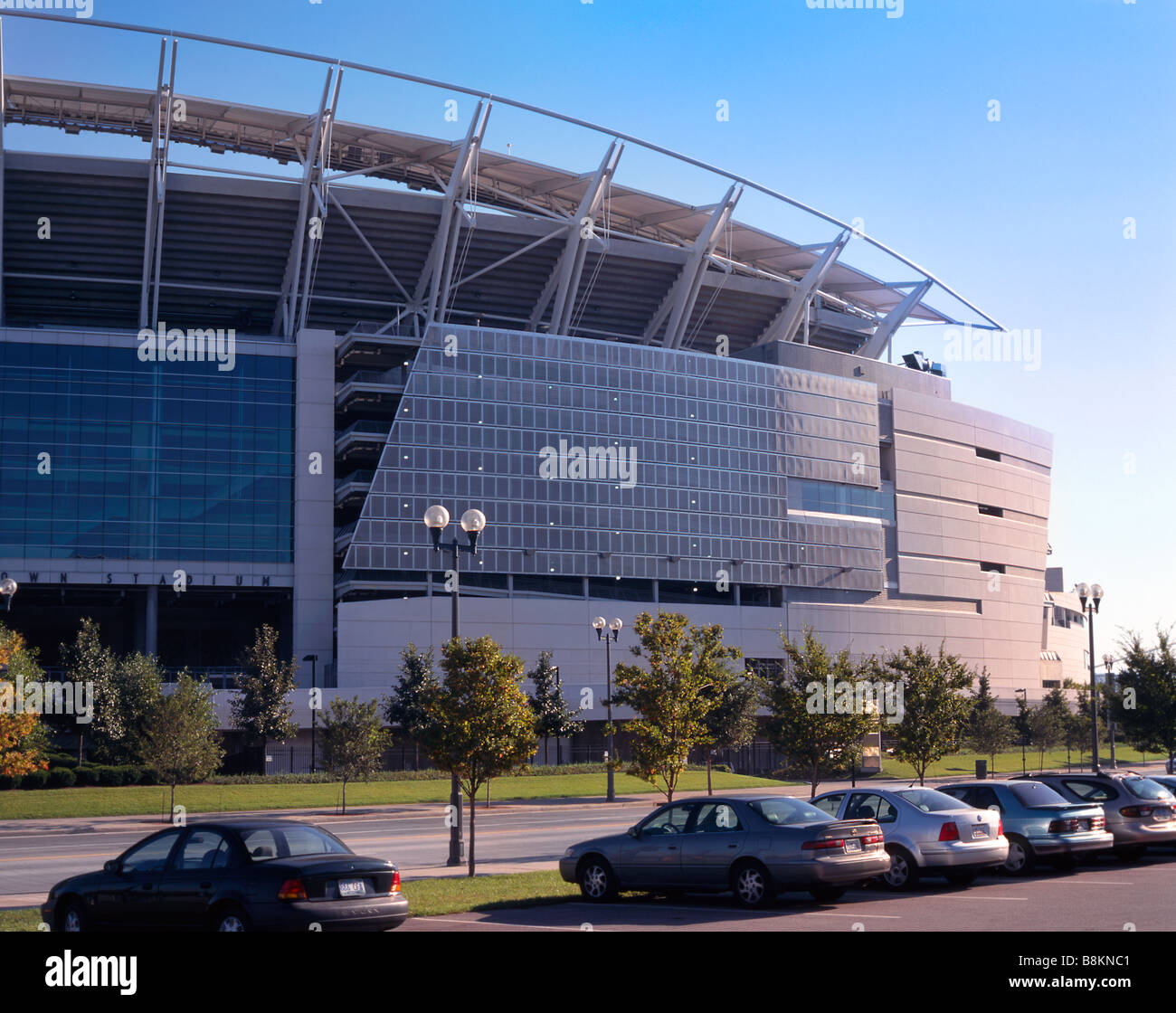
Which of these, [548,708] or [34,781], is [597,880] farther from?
[548,708]

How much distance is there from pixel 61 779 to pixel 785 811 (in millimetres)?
42674

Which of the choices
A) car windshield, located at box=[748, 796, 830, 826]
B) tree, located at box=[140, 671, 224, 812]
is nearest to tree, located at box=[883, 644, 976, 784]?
car windshield, located at box=[748, 796, 830, 826]

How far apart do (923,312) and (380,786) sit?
205ft

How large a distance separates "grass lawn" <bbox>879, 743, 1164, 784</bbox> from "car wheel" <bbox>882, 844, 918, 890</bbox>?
49.2 metres

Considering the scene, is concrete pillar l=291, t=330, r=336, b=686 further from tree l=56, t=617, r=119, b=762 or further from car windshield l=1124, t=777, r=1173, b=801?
car windshield l=1124, t=777, r=1173, b=801

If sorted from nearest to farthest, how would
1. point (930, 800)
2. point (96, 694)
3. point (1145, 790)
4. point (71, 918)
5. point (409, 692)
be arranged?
point (71, 918) → point (930, 800) → point (1145, 790) → point (96, 694) → point (409, 692)

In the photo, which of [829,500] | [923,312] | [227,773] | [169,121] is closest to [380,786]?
[227,773]

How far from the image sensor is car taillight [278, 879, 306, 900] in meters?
12.3

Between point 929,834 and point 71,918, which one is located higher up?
point 929,834

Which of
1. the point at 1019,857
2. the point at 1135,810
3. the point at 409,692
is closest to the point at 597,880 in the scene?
the point at 1019,857

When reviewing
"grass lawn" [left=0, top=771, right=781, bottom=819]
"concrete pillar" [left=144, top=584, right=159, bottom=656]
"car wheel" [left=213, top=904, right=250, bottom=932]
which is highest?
"concrete pillar" [left=144, top=584, right=159, bottom=656]

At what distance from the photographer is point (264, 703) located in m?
59.6

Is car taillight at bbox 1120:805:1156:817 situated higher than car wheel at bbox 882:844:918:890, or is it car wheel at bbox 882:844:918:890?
car taillight at bbox 1120:805:1156:817
